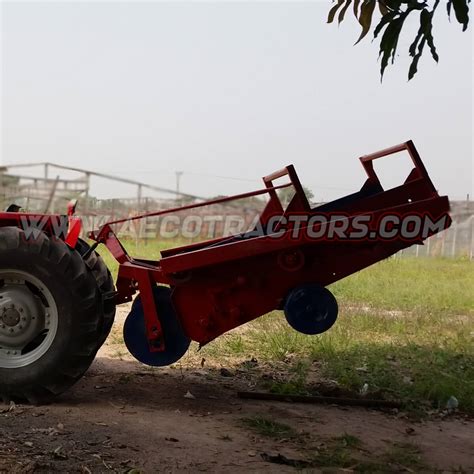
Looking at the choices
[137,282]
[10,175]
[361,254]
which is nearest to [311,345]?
[361,254]

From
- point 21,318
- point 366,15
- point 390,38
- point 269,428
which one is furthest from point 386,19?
point 21,318

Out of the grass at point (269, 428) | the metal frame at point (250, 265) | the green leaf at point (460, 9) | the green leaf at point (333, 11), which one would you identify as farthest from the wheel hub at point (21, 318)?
the green leaf at point (460, 9)

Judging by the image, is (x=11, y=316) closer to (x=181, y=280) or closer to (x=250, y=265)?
(x=181, y=280)

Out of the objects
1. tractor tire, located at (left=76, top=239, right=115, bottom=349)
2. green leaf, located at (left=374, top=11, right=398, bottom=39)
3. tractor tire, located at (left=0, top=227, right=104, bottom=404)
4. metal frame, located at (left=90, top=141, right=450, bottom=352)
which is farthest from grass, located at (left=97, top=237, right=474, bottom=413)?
green leaf, located at (left=374, top=11, right=398, bottom=39)

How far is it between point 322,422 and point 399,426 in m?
Result: 0.53

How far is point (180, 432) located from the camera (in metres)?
4.07

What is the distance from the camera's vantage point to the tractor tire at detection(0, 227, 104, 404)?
14.6 feet

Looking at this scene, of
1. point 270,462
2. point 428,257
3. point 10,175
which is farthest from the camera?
point 428,257

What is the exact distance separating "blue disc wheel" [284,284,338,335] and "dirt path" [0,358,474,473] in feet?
2.05

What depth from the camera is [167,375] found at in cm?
556

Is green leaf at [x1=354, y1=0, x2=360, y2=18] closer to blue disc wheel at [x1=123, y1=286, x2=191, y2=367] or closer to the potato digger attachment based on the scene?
the potato digger attachment

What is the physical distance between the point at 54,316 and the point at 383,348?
3411 mm

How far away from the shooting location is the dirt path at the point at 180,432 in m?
3.54

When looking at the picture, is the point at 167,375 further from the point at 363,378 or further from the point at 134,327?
the point at 363,378
